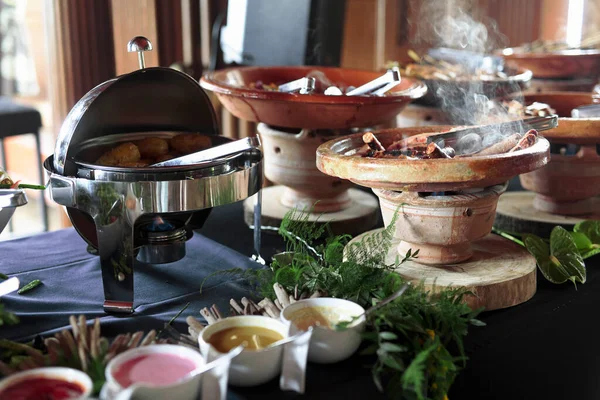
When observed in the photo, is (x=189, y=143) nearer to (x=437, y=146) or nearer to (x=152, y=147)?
(x=152, y=147)

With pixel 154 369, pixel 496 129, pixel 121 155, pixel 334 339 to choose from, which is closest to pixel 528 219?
pixel 496 129

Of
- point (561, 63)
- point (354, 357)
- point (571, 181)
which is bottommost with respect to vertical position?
point (354, 357)

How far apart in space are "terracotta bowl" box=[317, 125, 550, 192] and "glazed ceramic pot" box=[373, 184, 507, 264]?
4 centimetres

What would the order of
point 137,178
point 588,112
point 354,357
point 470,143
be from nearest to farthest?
point 354,357
point 137,178
point 470,143
point 588,112

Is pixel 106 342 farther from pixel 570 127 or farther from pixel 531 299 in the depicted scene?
pixel 570 127

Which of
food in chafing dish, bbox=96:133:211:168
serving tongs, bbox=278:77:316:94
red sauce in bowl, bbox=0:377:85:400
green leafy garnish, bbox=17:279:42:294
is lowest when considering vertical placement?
green leafy garnish, bbox=17:279:42:294

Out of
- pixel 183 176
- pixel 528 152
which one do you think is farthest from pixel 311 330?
pixel 528 152

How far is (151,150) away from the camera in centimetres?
138

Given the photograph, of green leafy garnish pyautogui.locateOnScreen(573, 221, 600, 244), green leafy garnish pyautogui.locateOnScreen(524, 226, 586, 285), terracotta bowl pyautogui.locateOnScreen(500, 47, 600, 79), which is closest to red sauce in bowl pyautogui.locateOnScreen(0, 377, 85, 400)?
green leafy garnish pyautogui.locateOnScreen(524, 226, 586, 285)

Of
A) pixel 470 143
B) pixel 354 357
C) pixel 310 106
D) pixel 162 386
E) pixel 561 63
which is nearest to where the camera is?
pixel 162 386

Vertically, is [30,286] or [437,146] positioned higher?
[437,146]

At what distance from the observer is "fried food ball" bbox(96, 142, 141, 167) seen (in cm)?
128

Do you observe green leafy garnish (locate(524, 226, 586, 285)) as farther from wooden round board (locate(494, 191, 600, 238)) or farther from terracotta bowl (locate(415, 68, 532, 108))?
terracotta bowl (locate(415, 68, 532, 108))

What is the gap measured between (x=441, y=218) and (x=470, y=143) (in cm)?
22
